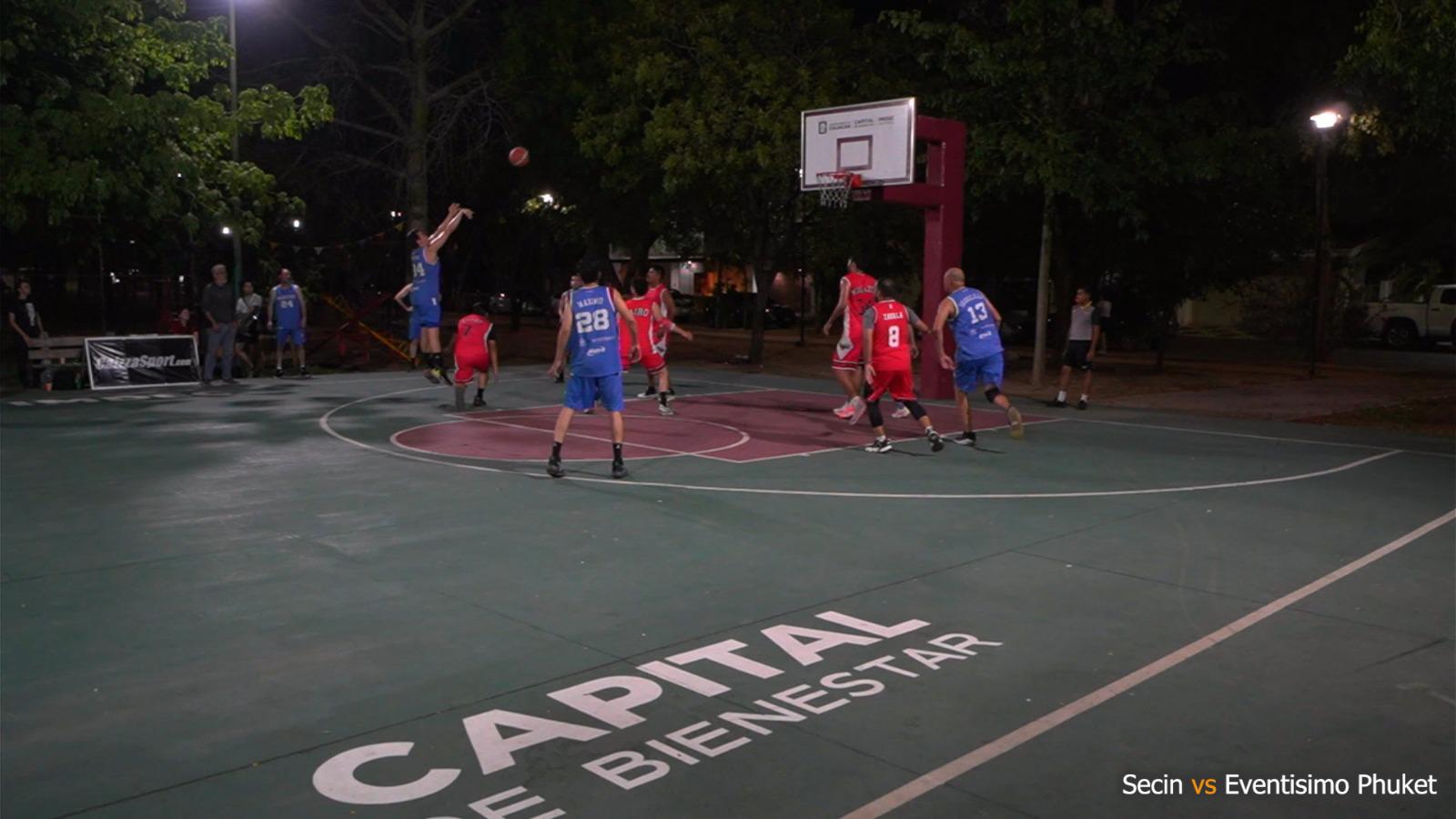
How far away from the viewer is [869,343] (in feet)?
44.7

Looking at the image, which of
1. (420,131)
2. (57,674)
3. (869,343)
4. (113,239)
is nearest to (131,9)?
(113,239)

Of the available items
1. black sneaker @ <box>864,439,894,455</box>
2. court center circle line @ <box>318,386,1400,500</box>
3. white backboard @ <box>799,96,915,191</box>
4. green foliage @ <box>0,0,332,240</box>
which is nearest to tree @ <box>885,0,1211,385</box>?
white backboard @ <box>799,96,915,191</box>

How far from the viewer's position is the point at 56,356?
21125mm

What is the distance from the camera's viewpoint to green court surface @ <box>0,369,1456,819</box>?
16.2 feet

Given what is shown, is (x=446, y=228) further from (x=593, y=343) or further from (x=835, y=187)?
(x=835, y=187)

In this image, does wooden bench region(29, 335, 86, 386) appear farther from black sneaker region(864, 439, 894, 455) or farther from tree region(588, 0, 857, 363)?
black sneaker region(864, 439, 894, 455)

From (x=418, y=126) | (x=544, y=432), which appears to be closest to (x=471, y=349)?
(x=544, y=432)

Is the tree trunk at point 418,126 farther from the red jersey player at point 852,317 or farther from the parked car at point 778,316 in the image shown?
the parked car at point 778,316

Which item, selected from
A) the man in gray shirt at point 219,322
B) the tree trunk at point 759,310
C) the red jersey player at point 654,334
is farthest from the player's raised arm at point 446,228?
the tree trunk at point 759,310

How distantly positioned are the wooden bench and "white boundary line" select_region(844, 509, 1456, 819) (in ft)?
Answer: 65.9

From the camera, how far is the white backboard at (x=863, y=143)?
20.1m

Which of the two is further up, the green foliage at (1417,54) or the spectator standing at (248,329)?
the green foliage at (1417,54)

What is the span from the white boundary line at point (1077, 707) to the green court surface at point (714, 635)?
24 millimetres

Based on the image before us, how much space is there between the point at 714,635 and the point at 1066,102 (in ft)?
58.1
